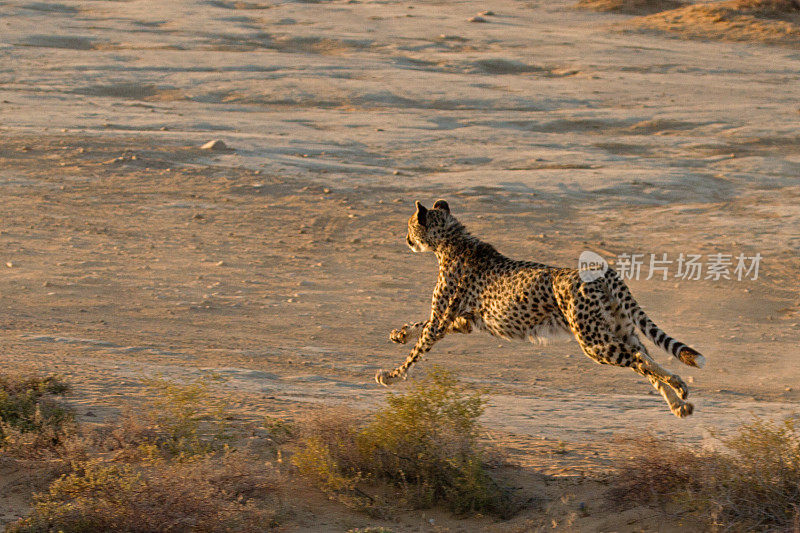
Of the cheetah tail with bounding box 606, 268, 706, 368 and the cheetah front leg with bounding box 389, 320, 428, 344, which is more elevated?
the cheetah tail with bounding box 606, 268, 706, 368

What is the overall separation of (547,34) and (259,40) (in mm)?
10636

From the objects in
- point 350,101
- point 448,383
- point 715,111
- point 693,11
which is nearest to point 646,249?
point 448,383

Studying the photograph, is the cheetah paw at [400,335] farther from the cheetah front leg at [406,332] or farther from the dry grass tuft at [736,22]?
the dry grass tuft at [736,22]

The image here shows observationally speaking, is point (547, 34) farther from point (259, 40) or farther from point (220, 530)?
point (220, 530)

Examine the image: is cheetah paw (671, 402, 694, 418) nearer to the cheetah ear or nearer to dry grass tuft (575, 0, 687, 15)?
the cheetah ear

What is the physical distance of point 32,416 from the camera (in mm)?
7250

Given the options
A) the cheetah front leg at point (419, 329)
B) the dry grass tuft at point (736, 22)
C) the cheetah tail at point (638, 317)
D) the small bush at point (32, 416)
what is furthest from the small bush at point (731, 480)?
the dry grass tuft at point (736, 22)

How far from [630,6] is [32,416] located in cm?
4368

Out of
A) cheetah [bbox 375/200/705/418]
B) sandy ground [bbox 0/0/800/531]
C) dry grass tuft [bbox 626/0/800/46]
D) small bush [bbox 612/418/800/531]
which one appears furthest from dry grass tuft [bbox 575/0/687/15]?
small bush [bbox 612/418/800/531]

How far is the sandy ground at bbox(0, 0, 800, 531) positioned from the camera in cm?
912

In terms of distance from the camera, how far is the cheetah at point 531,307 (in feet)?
21.4

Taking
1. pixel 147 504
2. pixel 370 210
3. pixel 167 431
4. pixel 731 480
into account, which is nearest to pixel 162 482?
pixel 147 504

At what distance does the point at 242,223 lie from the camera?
15266 millimetres

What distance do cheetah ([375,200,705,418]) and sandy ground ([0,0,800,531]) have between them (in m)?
0.64
